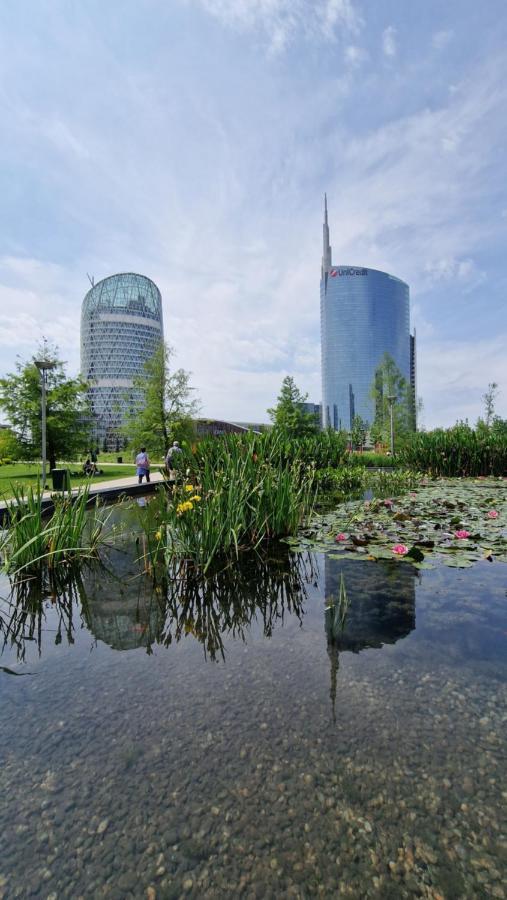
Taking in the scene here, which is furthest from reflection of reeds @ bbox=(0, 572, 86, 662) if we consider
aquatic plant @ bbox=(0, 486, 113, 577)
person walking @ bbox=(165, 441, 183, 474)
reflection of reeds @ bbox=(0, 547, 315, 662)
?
person walking @ bbox=(165, 441, 183, 474)

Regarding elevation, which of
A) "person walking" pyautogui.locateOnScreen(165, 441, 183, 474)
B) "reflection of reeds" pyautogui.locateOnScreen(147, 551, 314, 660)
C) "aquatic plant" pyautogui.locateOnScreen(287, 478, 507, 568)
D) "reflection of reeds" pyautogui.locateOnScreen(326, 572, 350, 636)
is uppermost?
"person walking" pyautogui.locateOnScreen(165, 441, 183, 474)

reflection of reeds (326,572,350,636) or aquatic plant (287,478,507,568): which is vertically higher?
aquatic plant (287,478,507,568)

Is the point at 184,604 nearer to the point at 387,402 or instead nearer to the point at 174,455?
the point at 174,455

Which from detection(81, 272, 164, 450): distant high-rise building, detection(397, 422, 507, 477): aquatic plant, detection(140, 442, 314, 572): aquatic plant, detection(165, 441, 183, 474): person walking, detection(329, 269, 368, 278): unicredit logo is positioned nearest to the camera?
detection(140, 442, 314, 572): aquatic plant

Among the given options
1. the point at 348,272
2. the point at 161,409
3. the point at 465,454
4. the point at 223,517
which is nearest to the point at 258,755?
the point at 223,517

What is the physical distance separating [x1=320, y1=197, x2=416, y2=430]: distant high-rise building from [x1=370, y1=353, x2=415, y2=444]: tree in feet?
227

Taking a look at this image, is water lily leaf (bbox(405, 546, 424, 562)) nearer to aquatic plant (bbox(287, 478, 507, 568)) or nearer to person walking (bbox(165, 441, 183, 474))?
aquatic plant (bbox(287, 478, 507, 568))

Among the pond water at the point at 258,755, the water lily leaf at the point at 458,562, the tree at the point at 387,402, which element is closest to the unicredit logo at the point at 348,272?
the tree at the point at 387,402

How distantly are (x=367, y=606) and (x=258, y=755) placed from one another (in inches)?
68.7

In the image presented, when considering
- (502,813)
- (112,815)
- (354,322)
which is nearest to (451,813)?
(502,813)

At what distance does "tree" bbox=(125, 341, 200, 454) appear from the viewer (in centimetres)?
2639

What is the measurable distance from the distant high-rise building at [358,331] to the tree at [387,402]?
69215mm

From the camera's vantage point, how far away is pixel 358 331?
107125 millimetres

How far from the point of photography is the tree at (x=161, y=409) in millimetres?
26391
